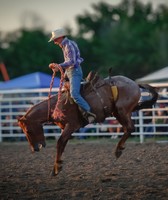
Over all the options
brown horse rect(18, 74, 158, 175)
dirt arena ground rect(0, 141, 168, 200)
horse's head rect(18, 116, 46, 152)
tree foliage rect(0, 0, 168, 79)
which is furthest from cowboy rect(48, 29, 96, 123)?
tree foliage rect(0, 0, 168, 79)

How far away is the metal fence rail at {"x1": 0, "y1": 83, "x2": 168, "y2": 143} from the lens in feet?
42.3

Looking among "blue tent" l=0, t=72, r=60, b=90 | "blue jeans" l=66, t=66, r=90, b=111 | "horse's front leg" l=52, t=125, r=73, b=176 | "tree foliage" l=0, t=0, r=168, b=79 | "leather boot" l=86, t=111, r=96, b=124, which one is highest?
"tree foliage" l=0, t=0, r=168, b=79

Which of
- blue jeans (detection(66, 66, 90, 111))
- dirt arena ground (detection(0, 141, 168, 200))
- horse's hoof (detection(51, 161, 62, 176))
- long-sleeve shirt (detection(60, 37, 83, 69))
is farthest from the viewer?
blue jeans (detection(66, 66, 90, 111))

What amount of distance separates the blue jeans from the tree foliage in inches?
1366

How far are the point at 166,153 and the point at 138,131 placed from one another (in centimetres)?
402

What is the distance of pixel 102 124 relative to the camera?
13.9 metres

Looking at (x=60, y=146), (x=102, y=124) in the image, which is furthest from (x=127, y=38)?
(x=60, y=146)

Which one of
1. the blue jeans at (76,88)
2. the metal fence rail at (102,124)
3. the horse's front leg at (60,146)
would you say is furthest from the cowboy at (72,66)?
the metal fence rail at (102,124)

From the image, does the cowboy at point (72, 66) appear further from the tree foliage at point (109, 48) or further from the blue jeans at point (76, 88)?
the tree foliage at point (109, 48)

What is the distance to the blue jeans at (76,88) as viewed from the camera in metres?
8.11

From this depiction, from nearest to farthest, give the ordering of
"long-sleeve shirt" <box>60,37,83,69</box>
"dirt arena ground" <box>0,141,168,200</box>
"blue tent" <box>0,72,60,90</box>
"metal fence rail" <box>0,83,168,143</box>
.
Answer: "dirt arena ground" <box>0,141,168,200</box> → "long-sleeve shirt" <box>60,37,83,69</box> → "metal fence rail" <box>0,83,168,143</box> → "blue tent" <box>0,72,60,90</box>

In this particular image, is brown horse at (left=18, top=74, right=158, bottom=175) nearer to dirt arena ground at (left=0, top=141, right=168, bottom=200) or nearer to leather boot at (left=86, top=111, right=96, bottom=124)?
leather boot at (left=86, top=111, right=96, bottom=124)

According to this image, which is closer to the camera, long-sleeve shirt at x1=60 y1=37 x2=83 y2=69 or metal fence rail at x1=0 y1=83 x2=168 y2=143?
long-sleeve shirt at x1=60 y1=37 x2=83 y2=69

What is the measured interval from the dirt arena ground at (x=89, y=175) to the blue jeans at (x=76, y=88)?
998 millimetres
